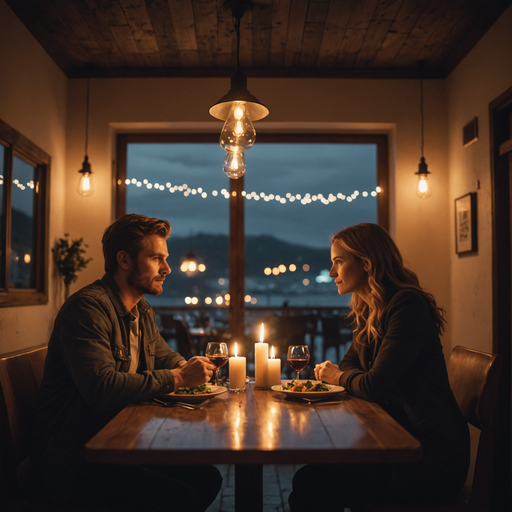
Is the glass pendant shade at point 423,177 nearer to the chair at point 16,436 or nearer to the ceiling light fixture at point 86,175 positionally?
the ceiling light fixture at point 86,175

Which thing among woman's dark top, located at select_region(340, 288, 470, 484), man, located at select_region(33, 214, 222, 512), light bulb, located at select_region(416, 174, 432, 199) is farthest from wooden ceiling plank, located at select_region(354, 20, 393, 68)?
man, located at select_region(33, 214, 222, 512)

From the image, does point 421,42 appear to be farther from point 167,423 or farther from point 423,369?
point 167,423

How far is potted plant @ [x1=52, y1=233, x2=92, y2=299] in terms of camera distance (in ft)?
11.3

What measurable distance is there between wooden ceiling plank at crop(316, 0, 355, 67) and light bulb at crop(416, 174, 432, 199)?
3.65 ft

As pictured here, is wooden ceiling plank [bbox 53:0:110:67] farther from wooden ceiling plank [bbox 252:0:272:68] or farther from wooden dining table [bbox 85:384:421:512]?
wooden dining table [bbox 85:384:421:512]

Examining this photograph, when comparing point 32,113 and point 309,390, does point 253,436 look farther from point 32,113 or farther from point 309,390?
point 32,113

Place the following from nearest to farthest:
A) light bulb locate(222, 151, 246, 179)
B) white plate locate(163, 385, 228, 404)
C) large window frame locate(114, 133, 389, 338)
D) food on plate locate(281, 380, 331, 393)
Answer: white plate locate(163, 385, 228, 404) → food on plate locate(281, 380, 331, 393) → light bulb locate(222, 151, 246, 179) → large window frame locate(114, 133, 389, 338)

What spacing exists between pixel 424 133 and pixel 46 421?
3.33 m

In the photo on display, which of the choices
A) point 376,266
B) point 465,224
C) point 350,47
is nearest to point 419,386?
point 376,266

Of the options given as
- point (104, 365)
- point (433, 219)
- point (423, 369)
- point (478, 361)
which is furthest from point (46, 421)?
point (433, 219)

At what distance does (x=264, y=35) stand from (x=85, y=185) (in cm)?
168

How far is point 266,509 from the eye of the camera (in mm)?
2699

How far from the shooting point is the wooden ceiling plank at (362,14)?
281cm

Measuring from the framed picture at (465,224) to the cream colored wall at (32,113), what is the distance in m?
2.93
